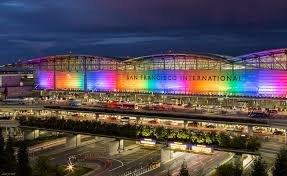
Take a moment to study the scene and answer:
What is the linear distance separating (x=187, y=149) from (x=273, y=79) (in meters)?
33.6

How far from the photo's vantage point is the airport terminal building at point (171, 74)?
7949cm

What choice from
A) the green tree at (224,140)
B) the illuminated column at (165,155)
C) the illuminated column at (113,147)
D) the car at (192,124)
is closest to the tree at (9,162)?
the illuminated column at (113,147)

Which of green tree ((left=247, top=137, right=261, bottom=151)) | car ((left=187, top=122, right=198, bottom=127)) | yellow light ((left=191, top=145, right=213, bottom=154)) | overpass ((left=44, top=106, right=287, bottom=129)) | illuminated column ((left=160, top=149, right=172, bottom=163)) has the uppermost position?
overpass ((left=44, top=106, right=287, bottom=129))

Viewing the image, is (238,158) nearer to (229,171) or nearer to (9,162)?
(229,171)

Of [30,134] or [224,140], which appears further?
[30,134]

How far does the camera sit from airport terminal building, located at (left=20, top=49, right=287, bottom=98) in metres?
79.5

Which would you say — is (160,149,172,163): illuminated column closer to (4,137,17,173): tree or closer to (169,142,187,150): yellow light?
(169,142,187,150): yellow light

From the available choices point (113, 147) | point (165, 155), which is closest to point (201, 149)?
point (165, 155)

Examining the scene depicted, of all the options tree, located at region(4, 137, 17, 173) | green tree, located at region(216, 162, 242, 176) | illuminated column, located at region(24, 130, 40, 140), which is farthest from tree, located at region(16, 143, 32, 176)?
illuminated column, located at region(24, 130, 40, 140)

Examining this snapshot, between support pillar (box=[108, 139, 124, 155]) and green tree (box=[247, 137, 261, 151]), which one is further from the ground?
green tree (box=[247, 137, 261, 151])

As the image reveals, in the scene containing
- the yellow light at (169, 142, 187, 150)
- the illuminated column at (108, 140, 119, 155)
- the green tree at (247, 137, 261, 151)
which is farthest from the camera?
the illuminated column at (108, 140, 119, 155)

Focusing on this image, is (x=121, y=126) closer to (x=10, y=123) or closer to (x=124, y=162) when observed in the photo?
(x=124, y=162)

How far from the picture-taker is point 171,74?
91.4 meters

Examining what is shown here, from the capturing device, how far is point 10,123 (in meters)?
67.7
